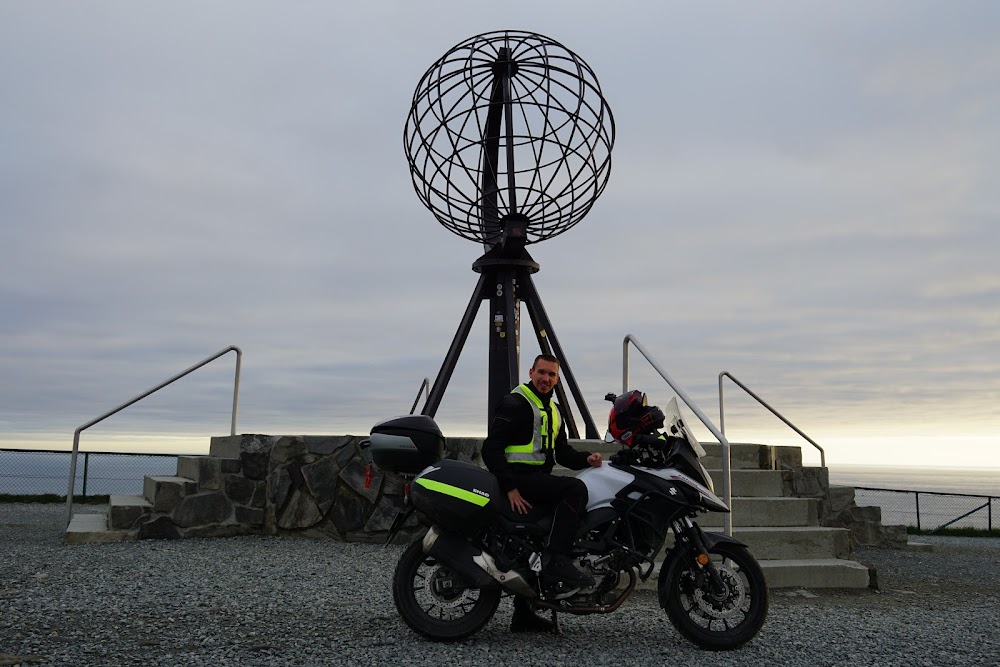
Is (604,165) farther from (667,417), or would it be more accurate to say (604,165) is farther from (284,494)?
(667,417)

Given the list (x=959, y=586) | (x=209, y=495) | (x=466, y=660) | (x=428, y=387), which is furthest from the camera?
(x=428, y=387)

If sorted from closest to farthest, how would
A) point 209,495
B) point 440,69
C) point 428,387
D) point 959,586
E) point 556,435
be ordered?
point 556,435 < point 959,586 < point 209,495 < point 440,69 < point 428,387

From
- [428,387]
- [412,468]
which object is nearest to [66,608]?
[412,468]

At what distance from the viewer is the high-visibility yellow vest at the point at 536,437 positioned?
14.9 feet

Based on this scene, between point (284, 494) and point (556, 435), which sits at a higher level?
point (556, 435)

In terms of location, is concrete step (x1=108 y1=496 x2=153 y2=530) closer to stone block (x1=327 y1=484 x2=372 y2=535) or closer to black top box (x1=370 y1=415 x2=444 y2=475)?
stone block (x1=327 y1=484 x2=372 y2=535)

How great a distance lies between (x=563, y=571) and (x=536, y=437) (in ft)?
2.28

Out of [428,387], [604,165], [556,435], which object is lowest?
[556,435]

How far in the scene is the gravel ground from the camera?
13.7 feet

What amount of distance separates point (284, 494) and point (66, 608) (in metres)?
3.31

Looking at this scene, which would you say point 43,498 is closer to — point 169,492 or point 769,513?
point 169,492

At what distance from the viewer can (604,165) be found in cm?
948

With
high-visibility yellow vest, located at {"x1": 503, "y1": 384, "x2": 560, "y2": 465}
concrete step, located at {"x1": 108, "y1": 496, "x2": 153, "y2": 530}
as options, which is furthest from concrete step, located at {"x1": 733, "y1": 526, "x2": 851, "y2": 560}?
concrete step, located at {"x1": 108, "y1": 496, "x2": 153, "y2": 530}

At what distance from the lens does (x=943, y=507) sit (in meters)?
15.1
